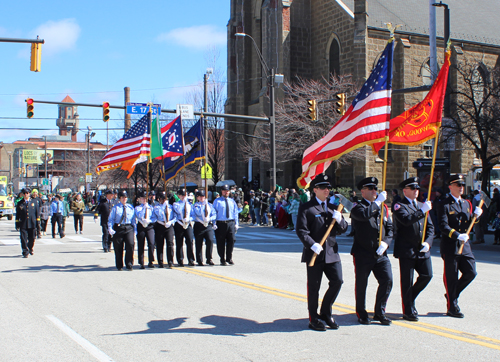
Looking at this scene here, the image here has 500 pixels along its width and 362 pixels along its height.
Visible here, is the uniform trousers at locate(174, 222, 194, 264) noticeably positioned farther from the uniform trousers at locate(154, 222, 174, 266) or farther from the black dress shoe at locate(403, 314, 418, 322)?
Answer: the black dress shoe at locate(403, 314, 418, 322)

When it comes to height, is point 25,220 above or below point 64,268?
above

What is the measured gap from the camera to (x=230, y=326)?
6.69 meters

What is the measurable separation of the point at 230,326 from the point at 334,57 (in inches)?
1373

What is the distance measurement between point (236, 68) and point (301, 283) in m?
38.3

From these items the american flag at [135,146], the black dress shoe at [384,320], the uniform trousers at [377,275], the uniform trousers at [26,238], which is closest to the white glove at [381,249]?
the uniform trousers at [377,275]

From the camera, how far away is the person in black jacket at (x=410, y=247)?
6.59 meters

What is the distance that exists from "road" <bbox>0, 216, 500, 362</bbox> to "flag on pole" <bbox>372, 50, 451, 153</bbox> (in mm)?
2376

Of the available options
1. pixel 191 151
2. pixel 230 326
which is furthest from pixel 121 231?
pixel 230 326

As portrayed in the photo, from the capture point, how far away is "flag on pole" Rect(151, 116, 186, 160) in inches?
540

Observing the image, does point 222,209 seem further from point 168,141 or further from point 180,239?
point 168,141

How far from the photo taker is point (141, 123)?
13672mm

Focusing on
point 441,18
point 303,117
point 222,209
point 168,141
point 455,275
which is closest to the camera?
point 455,275

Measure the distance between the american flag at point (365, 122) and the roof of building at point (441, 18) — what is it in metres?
31.1

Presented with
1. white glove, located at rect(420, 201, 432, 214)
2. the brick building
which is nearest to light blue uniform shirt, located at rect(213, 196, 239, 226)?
white glove, located at rect(420, 201, 432, 214)
